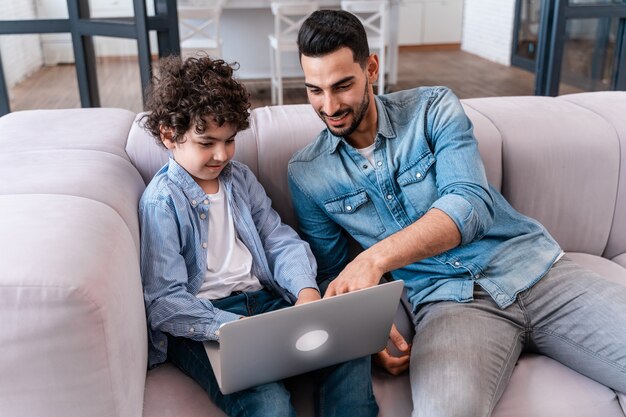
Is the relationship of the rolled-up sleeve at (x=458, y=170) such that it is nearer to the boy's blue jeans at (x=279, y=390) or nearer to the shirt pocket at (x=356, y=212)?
the shirt pocket at (x=356, y=212)

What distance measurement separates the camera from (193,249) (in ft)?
4.39

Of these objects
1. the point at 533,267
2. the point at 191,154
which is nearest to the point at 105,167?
the point at 191,154

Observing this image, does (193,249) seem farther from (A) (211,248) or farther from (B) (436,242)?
(B) (436,242)

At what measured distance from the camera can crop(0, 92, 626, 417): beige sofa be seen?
955 millimetres

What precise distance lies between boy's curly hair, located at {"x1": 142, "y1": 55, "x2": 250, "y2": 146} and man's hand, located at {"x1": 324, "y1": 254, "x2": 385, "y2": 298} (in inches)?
15.9

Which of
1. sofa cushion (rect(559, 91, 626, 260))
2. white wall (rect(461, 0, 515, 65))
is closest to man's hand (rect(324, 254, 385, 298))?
sofa cushion (rect(559, 91, 626, 260))

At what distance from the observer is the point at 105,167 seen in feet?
4.50

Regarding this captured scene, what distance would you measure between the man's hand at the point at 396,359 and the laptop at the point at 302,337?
0.42 ft

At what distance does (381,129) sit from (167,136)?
0.50 meters

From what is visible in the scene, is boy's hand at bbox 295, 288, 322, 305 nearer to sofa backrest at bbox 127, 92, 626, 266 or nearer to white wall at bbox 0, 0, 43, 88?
sofa backrest at bbox 127, 92, 626, 266

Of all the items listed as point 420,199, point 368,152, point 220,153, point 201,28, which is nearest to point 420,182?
point 420,199

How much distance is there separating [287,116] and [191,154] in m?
0.43

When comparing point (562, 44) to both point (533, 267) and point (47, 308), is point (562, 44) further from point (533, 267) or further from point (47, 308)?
point (47, 308)

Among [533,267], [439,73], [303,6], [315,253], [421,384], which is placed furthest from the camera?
[439,73]
